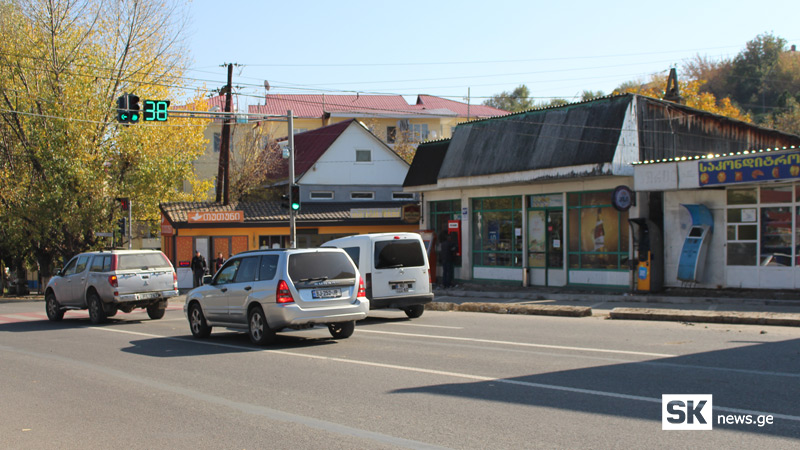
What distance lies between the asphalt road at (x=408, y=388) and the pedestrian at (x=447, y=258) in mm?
11181

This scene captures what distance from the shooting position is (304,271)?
43.5 ft

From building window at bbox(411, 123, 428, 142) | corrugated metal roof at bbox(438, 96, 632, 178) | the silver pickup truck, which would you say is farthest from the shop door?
building window at bbox(411, 123, 428, 142)

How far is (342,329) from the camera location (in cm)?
1408

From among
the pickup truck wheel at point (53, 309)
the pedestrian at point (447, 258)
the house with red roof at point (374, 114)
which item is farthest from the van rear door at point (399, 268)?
the house with red roof at point (374, 114)

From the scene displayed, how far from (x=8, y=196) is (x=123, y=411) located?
111ft

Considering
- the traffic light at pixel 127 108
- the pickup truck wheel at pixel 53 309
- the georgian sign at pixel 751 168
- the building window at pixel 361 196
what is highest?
the traffic light at pixel 127 108

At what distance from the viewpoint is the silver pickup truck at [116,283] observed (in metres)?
18.8

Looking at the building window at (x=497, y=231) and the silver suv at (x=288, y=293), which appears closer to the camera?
the silver suv at (x=288, y=293)

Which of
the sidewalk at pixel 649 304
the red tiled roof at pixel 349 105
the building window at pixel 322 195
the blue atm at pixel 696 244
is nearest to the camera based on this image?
the sidewalk at pixel 649 304

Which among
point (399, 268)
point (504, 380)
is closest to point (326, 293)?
point (399, 268)

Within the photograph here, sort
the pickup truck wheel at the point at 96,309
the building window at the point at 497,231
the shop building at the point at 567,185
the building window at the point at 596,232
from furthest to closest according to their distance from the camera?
the building window at the point at 497,231, the building window at the point at 596,232, the shop building at the point at 567,185, the pickup truck wheel at the point at 96,309

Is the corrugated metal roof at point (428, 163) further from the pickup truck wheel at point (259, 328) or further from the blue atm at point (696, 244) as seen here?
the pickup truck wheel at point (259, 328)

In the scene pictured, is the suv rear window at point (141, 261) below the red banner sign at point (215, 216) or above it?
below

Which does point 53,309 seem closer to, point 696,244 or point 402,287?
point 402,287
